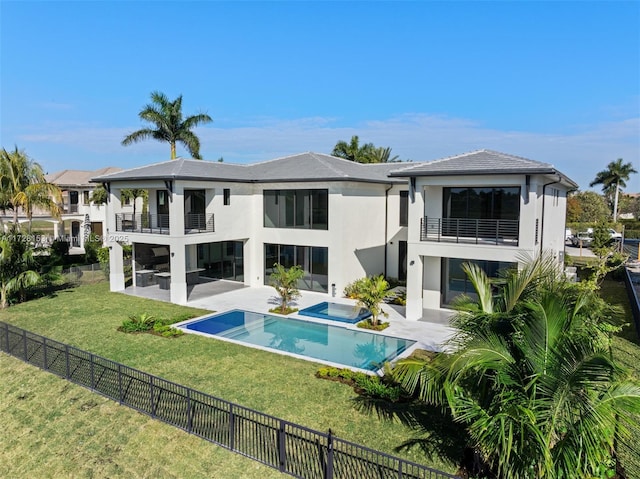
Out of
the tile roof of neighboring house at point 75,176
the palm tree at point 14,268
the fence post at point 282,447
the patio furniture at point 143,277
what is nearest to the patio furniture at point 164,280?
the patio furniture at point 143,277

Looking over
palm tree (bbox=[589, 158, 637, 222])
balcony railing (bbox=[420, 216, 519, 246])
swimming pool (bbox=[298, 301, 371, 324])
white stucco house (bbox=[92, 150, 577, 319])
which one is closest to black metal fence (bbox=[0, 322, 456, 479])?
swimming pool (bbox=[298, 301, 371, 324])

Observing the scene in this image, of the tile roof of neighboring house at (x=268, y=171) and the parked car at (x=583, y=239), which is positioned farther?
the parked car at (x=583, y=239)

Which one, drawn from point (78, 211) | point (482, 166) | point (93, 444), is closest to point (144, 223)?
point (93, 444)

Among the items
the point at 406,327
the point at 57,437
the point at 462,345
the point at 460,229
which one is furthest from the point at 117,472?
the point at 460,229

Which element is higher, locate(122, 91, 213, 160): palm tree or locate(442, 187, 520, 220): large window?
locate(122, 91, 213, 160): palm tree

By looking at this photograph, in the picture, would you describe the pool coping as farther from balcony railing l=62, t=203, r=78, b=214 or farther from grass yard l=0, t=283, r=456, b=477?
balcony railing l=62, t=203, r=78, b=214

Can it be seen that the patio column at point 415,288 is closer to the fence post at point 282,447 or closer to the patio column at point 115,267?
the fence post at point 282,447
